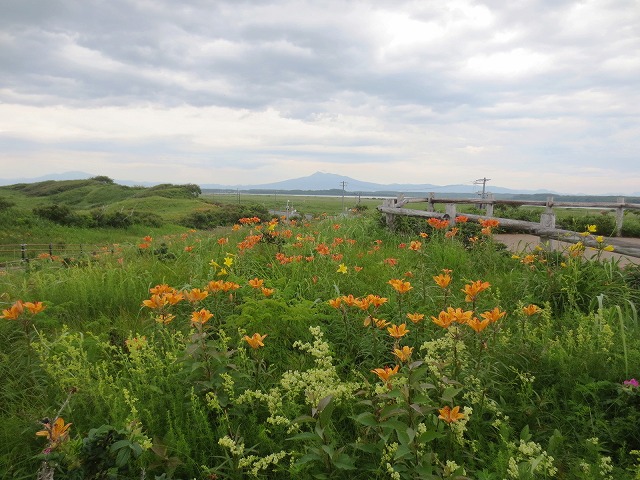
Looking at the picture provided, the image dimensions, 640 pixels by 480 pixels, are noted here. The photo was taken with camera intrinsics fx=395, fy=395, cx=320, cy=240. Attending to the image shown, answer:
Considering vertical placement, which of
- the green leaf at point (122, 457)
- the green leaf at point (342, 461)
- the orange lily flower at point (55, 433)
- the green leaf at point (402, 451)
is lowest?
the green leaf at point (342, 461)

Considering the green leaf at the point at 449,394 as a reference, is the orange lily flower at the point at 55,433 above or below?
below

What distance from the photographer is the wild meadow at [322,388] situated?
184cm

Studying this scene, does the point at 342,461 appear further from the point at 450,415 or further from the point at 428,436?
the point at 450,415

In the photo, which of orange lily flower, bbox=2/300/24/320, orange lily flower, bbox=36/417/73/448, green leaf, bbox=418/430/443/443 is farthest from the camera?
orange lily flower, bbox=2/300/24/320

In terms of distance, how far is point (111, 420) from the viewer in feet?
7.82

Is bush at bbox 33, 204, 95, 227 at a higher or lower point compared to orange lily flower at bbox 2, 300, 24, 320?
lower

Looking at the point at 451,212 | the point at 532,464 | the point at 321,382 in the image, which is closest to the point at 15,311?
the point at 321,382

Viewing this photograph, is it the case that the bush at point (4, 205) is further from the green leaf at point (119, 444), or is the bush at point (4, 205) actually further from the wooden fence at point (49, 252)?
the green leaf at point (119, 444)

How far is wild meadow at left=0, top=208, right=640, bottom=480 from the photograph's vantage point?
1840mm

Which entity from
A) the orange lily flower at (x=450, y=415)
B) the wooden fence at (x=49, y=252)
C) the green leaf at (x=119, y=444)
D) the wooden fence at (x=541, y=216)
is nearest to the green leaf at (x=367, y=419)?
the orange lily flower at (x=450, y=415)

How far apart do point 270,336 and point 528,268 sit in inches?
121

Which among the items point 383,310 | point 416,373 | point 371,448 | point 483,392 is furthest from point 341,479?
point 383,310

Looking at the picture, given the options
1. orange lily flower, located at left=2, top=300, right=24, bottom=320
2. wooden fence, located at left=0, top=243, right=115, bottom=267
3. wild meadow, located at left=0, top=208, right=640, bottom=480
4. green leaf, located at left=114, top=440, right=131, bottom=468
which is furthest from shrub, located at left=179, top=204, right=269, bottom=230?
green leaf, located at left=114, top=440, right=131, bottom=468

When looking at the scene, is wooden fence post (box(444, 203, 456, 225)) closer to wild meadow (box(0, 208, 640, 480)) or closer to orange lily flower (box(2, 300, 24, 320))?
wild meadow (box(0, 208, 640, 480))
